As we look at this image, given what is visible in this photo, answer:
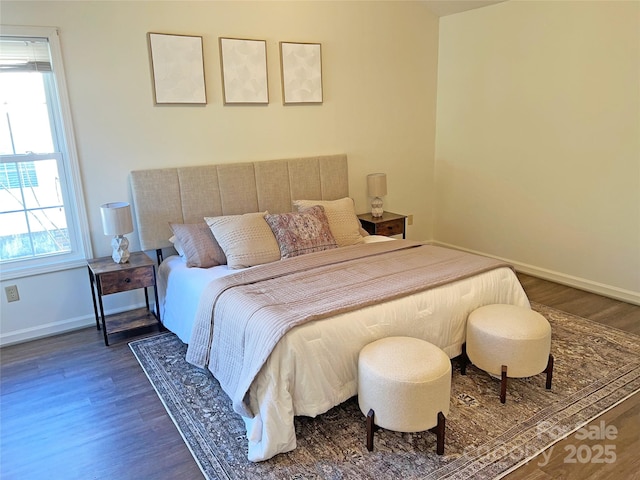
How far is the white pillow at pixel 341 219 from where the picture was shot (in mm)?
3814

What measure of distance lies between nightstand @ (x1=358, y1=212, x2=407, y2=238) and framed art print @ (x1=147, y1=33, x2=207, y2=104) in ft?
6.19

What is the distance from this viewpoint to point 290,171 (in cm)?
424

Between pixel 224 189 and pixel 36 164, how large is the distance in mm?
1357

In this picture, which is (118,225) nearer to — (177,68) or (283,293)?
(177,68)

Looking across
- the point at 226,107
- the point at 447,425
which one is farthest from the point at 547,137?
the point at 447,425

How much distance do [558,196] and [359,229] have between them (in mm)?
1842

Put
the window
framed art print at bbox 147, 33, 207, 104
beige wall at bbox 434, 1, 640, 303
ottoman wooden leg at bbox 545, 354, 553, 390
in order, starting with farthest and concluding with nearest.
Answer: beige wall at bbox 434, 1, 640, 303 < framed art print at bbox 147, 33, 207, 104 < the window < ottoman wooden leg at bbox 545, 354, 553, 390

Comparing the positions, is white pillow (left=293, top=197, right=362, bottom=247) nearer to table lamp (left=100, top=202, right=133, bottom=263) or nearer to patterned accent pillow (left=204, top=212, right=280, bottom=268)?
patterned accent pillow (left=204, top=212, right=280, bottom=268)

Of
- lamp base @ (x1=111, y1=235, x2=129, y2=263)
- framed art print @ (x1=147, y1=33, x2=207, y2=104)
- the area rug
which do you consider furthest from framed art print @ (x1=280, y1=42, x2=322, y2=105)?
the area rug

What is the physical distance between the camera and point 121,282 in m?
3.31

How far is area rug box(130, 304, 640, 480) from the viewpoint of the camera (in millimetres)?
2125

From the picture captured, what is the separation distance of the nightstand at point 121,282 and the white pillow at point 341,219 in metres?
1.30

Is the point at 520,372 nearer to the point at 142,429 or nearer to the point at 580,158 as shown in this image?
the point at 142,429

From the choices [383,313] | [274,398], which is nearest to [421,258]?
[383,313]
